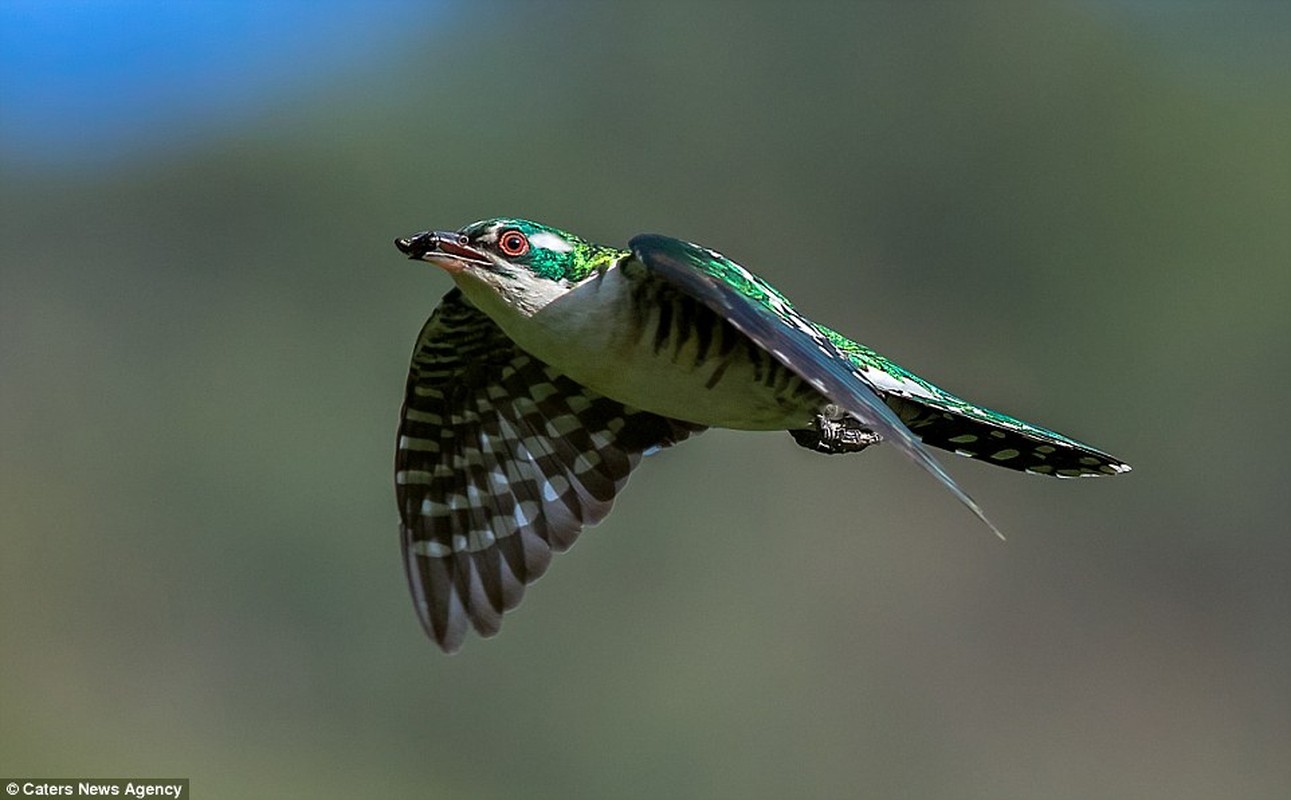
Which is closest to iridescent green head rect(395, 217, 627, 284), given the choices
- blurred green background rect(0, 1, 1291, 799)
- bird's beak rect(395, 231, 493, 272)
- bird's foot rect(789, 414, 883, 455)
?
bird's beak rect(395, 231, 493, 272)

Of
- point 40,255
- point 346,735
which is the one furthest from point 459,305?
point 40,255

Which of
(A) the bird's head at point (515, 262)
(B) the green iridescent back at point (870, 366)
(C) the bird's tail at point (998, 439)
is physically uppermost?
(A) the bird's head at point (515, 262)

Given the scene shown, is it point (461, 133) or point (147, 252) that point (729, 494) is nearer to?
point (147, 252)

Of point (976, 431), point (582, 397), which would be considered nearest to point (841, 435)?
point (976, 431)

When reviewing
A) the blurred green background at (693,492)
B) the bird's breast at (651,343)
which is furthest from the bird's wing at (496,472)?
the blurred green background at (693,492)

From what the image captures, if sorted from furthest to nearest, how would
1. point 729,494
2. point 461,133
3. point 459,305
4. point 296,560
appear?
point 461,133, point 729,494, point 296,560, point 459,305

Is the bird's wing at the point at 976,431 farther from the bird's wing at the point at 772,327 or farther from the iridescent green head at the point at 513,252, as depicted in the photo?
the iridescent green head at the point at 513,252
